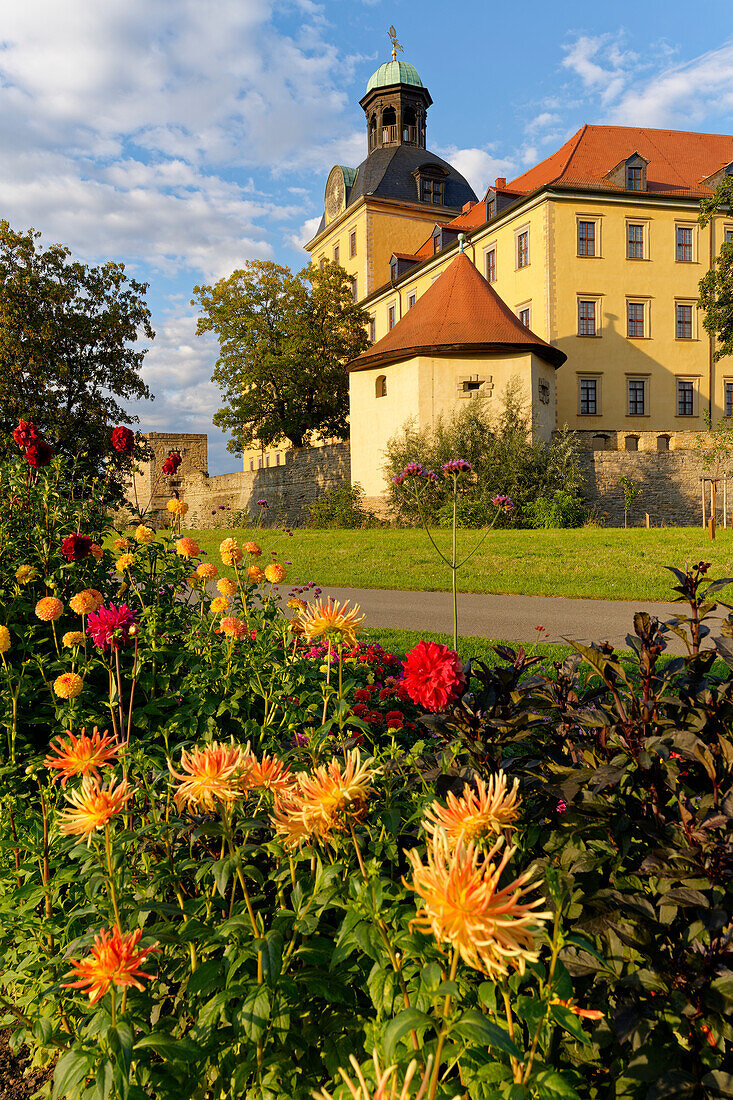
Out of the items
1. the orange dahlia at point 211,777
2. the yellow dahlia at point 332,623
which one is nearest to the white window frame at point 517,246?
the yellow dahlia at point 332,623

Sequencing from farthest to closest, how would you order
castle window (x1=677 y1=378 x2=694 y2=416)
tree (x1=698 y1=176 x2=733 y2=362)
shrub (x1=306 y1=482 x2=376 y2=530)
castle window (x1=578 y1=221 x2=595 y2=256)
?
castle window (x1=677 y1=378 x2=694 y2=416) → castle window (x1=578 y1=221 x2=595 y2=256) → tree (x1=698 y1=176 x2=733 y2=362) → shrub (x1=306 y1=482 x2=376 y2=530)

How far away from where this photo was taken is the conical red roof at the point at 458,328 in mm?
23125

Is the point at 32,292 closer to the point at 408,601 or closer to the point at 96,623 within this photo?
the point at 408,601

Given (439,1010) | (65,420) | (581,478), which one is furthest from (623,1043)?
(65,420)

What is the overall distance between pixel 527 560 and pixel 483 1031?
11.9 m

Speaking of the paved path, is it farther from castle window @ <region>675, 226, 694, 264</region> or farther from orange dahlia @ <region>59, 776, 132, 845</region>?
castle window @ <region>675, 226, 694, 264</region>

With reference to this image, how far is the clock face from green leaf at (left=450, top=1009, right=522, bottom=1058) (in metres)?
49.9

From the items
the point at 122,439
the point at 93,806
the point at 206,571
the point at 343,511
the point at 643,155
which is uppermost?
the point at 643,155

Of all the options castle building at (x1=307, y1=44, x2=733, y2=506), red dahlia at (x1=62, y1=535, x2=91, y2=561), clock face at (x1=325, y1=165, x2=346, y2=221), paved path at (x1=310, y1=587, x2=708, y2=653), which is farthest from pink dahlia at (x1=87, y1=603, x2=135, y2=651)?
clock face at (x1=325, y1=165, x2=346, y2=221)

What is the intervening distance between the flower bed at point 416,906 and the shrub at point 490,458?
1746 centimetres

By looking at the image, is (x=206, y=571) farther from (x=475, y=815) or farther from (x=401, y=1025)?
(x=401, y=1025)

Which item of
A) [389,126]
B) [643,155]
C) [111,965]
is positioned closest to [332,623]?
[111,965]

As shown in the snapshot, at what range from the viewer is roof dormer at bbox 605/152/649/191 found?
2981 cm

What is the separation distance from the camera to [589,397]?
30.8 metres
